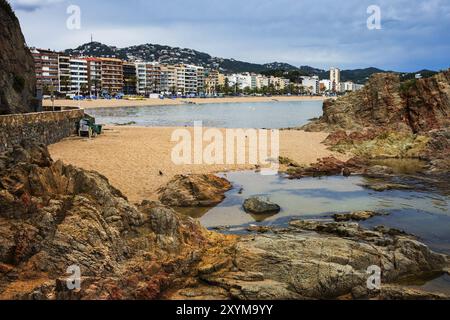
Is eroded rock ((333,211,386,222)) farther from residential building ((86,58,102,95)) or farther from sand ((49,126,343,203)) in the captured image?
residential building ((86,58,102,95))

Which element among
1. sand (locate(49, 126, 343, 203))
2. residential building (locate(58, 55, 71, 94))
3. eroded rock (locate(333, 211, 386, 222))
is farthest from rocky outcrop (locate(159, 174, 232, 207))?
residential building (locate(58, 55, 71, 94))

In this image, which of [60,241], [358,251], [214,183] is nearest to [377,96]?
[214,183]

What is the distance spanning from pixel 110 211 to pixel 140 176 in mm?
11540

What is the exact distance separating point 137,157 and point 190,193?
9.43 metres

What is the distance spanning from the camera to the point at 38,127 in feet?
97.7

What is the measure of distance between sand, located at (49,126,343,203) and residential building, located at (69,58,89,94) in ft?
437

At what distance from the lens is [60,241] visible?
970 cm

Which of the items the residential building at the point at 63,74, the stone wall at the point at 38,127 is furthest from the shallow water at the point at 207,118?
the residential building at the point at 63,74

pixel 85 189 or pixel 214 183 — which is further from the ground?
pixel 85 189

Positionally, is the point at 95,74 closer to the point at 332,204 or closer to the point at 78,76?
the point at 78,76

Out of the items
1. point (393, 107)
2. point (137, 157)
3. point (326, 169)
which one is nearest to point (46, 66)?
point (393, 107)
